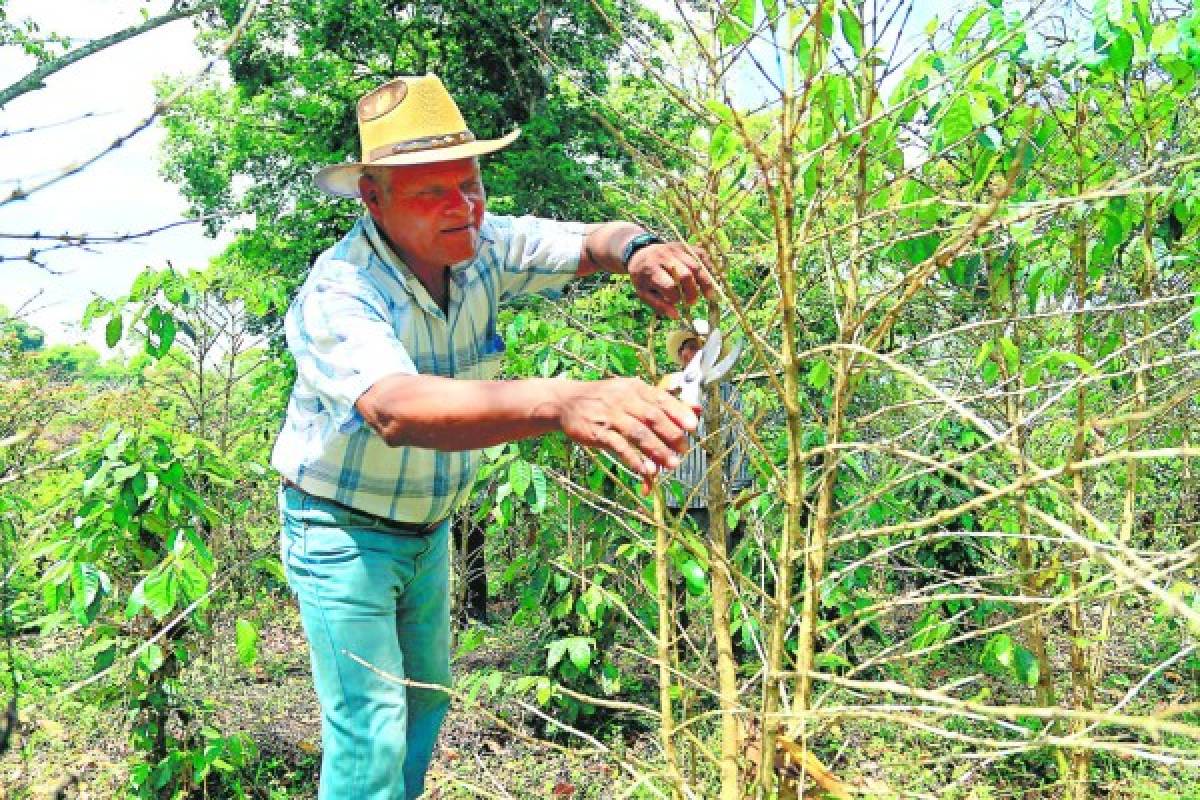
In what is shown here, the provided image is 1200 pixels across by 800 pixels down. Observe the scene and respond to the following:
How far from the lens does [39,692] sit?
5203 millimetres

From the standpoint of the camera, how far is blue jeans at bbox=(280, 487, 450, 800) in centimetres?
233

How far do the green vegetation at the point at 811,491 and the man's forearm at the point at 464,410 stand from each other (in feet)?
0.98

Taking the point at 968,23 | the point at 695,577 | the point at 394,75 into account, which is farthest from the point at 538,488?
the point at 394,75

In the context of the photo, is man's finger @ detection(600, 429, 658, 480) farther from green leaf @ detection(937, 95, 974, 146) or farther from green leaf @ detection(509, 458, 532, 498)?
green leaf @ detection(509, 458, 532, 498)

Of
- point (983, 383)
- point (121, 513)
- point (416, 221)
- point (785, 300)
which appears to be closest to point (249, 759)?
point (121, 513)

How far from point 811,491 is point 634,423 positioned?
807 mm

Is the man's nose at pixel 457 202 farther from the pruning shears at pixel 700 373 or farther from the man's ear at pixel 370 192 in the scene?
the pruning shears at pixel 700 373

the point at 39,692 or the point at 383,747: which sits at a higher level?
the point at 383,747

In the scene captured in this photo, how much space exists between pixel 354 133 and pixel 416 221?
443 inches

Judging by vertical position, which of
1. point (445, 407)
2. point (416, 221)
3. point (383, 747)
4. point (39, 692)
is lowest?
point (39, 692)

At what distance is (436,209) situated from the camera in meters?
2.28

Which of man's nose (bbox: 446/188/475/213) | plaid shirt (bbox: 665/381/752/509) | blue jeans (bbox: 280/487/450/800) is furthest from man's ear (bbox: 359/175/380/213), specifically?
plaid shirt (bbox: 665/381/752/509)

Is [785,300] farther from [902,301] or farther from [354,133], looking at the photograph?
[354,133]

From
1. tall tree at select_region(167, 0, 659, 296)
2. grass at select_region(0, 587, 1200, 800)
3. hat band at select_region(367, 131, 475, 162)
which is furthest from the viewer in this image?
tall tree at select_region(167, 0, 659, 296)
